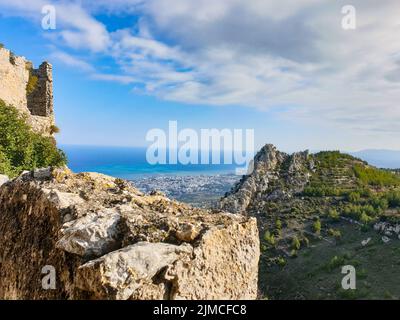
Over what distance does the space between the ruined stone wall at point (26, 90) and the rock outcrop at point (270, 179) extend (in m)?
25.6

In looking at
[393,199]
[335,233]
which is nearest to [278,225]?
[335,233]

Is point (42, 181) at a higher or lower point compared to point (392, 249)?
higher

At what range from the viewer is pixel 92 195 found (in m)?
4.50

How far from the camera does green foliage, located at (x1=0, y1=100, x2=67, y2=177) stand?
604 inches

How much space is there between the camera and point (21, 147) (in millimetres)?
15836

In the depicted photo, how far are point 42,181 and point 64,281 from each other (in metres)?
1.59

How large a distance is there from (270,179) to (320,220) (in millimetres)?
9181

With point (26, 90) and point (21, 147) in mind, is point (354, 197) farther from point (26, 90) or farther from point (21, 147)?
point (21, 147)

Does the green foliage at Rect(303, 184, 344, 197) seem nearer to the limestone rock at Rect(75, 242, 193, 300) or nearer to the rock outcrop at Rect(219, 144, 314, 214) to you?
the rock outcrop at Rect(219, 144, 314, 214)

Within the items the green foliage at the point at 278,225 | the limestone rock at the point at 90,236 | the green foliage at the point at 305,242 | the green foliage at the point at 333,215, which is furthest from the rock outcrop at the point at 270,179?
the limestone rock at the point at 90,236

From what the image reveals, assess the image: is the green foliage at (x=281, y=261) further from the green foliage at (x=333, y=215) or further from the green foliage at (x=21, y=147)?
the green foliage at (x=21, y=147)

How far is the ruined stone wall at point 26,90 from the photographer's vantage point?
67.4ft
